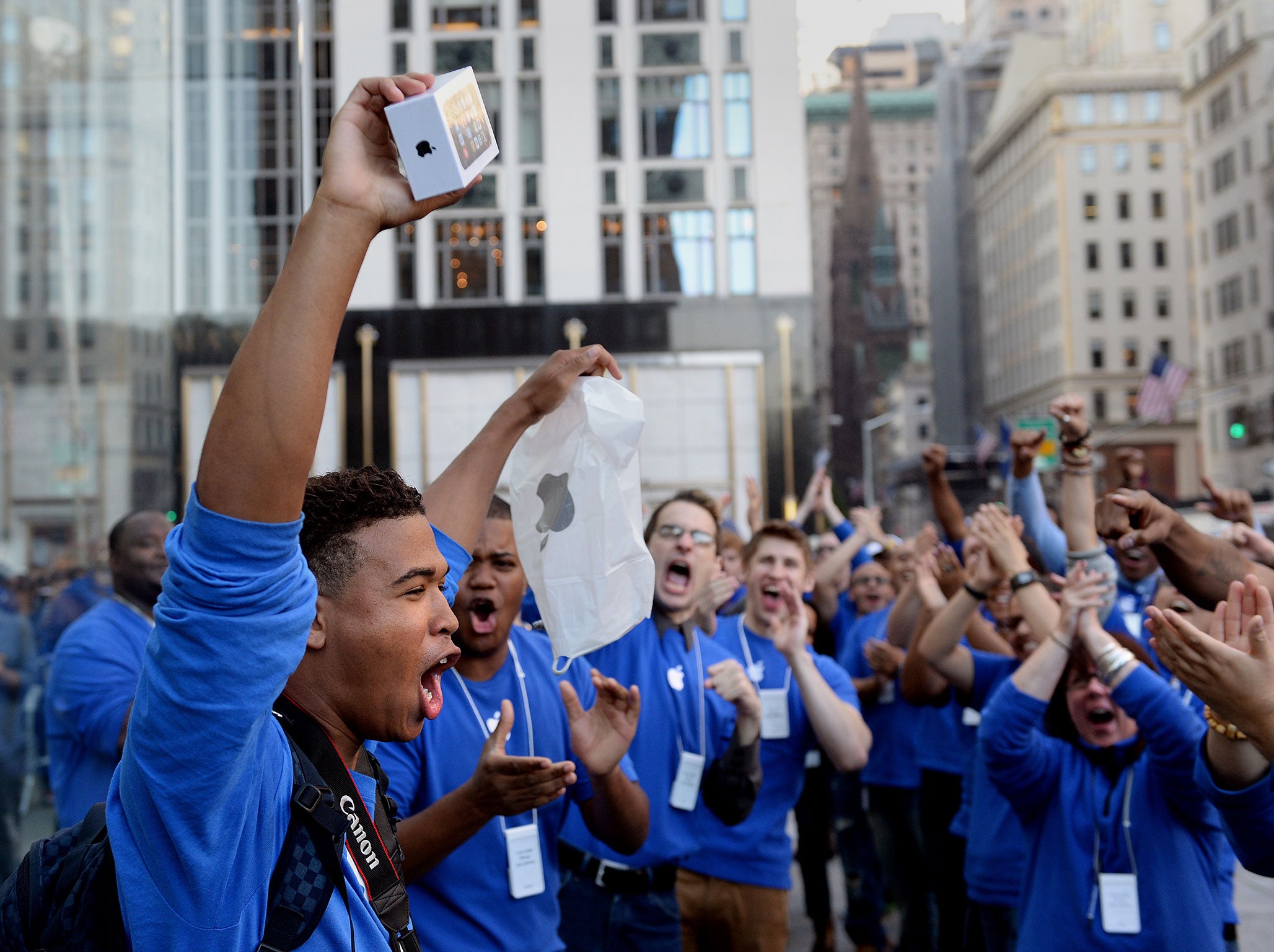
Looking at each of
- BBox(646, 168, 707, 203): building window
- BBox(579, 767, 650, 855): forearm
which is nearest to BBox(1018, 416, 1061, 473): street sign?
BBox(579, 767, 650, 855): forearm

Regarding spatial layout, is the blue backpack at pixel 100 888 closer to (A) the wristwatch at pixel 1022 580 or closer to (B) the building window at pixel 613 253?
(A) the wristwatch at pixel 1022 580

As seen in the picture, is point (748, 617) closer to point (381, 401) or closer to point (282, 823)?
point (282, 823)

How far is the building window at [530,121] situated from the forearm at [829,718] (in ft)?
87.6

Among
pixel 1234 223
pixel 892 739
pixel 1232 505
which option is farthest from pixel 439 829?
pixel 1234 223

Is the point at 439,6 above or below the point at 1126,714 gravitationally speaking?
above

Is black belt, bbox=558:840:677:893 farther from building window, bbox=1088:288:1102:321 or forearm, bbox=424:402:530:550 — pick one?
building window, bbox=1088:288:1102:321

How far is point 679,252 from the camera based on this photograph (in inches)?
1144

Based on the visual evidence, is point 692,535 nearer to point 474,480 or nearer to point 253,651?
point 474,480

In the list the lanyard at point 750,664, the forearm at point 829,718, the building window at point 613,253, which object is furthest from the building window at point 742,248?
the forearm at point 829,718

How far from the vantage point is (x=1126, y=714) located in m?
3.61

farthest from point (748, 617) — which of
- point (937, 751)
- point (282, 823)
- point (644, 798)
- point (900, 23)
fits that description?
point (900, 23)

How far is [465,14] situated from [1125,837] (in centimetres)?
2939

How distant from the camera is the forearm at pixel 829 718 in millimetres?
4309

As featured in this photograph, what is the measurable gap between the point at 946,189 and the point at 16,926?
11068 centimetres
